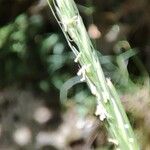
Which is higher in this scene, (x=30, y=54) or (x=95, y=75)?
(x=95, y=75)

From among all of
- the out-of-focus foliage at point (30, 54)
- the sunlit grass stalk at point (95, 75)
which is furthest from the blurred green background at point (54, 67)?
the sunlit grass stalk at point (95, 75)

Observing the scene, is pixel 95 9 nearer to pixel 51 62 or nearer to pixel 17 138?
pixel 51 62

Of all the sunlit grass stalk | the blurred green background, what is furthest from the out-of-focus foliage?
the sunlit grass stalk

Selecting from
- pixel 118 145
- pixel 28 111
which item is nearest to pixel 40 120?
pixel 28 111

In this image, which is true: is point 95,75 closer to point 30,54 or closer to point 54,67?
point 54,67

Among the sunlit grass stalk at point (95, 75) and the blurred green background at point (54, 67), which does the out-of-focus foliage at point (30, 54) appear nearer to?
the blurred green background at point (54, 67)

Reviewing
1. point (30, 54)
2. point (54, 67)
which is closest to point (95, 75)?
point (54, 67)
